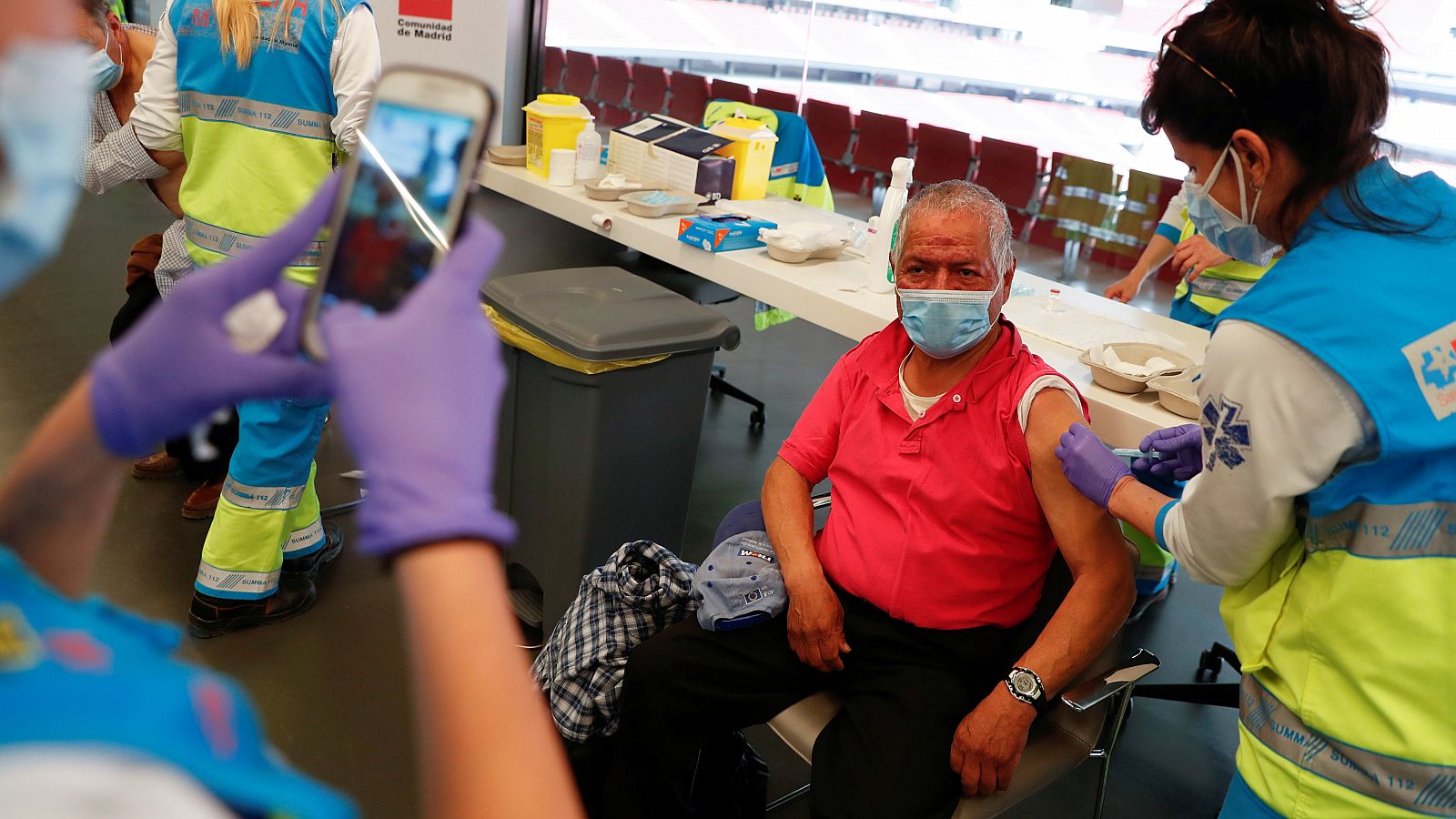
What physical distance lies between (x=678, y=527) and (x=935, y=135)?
5.65 metres

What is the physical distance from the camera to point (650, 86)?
8070mm

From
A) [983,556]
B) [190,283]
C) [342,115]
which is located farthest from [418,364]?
[342,115]

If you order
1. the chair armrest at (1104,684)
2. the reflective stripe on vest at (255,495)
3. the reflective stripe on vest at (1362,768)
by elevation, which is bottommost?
the reflective stripe on vest at (255,495)

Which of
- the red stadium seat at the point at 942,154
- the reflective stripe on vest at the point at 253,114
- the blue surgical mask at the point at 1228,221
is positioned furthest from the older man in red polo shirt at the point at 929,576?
the red stadium seat at the point at 942,154

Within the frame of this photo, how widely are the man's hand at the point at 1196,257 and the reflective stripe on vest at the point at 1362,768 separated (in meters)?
1.98

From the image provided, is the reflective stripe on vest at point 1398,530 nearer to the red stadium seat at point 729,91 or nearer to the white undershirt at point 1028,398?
the white undershirt at point 1028,398

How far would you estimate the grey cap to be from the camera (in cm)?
193

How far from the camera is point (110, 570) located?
2824 millimetres

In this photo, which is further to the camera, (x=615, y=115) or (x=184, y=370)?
(x=615, y=115)

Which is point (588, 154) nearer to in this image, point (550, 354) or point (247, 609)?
point (550, 354)

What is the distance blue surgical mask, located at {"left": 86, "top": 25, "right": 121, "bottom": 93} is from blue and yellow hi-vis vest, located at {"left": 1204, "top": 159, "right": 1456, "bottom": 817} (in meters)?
2.76

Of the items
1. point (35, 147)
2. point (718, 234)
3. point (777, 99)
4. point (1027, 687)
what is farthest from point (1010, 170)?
point (35, 147)

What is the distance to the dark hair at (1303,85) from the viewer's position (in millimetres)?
1336

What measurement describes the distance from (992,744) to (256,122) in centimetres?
213
